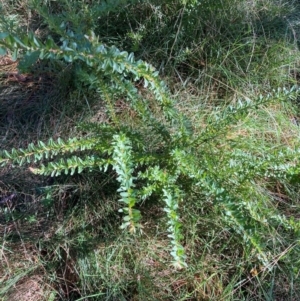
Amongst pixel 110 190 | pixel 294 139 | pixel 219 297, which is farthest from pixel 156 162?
pixel 294 139

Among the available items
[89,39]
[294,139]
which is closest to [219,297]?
[294,139]

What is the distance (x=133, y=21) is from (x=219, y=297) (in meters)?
1.45

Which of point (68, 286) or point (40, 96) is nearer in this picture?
point (68, 286)

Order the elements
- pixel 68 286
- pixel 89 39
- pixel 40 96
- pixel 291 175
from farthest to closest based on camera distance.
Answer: pixel 40 96 < pixel 68 286 < pixel 291 175 < pixel 89 39

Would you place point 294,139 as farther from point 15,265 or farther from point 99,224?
point 15,265

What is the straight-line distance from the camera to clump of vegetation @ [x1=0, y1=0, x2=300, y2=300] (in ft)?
5.52

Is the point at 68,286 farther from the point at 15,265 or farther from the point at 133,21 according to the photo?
the point at 133,21

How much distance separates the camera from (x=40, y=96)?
7.41 ft

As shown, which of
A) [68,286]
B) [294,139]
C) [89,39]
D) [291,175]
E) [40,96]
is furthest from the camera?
[40,96]

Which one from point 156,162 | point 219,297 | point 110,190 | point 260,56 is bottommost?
point 219,297

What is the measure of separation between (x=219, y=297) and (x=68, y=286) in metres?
0.65

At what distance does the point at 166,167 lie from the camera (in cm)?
178

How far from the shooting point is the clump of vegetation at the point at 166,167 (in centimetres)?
168

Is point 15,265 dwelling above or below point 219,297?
below
